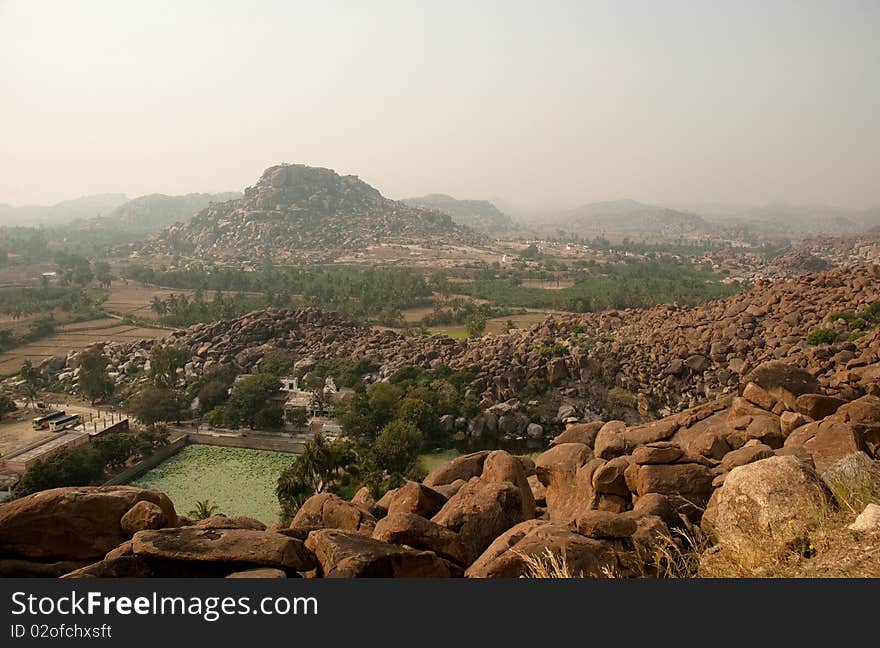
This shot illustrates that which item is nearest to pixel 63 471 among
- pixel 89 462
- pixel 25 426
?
pixel 89 462

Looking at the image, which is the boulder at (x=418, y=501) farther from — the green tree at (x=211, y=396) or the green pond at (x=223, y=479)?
the green tree at (x=211, y=396)

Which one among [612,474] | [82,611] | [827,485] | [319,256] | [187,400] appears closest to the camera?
[82,611]

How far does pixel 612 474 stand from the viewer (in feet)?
32.7

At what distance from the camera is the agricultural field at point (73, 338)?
50247mm

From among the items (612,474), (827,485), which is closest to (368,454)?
(612,474)

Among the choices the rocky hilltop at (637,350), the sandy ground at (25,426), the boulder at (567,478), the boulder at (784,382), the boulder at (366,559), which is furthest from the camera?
the rocky hilltop at (637,350)

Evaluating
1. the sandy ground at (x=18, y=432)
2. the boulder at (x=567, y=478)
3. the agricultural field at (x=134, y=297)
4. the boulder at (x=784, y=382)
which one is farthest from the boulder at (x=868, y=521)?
the agricultural field at (x=134, y=297)

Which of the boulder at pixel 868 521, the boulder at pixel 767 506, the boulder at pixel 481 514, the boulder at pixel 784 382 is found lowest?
the boulder at pixel 481 514

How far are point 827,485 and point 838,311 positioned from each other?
31.5 metres

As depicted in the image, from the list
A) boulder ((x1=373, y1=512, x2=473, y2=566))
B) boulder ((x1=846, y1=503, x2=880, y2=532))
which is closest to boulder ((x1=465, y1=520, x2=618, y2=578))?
boulder ((x1=373, y1=512, x2=473, y2=566))

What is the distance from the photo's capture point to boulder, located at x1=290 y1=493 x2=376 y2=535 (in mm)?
9719

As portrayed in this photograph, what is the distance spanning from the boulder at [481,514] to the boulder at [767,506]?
301 cm

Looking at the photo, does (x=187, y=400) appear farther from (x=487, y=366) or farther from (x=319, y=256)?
(x=319, y=256)

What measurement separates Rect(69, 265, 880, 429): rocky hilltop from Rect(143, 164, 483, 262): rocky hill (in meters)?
84.2
